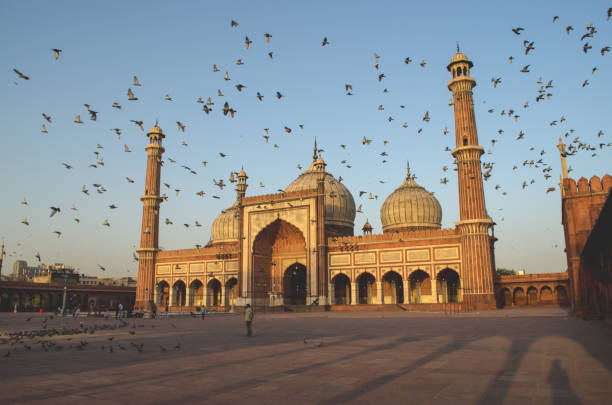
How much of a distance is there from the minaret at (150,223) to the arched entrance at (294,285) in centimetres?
1466

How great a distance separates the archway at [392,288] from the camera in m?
40.9

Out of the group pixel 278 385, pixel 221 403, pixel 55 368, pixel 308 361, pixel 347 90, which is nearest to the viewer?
pixel 221 403

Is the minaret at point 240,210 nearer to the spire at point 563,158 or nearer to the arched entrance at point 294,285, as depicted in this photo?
the arched entrance at point 294,285

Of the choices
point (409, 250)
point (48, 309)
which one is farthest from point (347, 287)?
point (48, 309)

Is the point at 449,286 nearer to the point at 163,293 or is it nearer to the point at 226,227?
the point at 226,227

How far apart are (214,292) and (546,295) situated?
105 ft

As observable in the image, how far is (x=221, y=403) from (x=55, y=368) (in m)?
4.10

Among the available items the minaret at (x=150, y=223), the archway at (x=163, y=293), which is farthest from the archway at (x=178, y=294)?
the minaret at (x=150, y=223)

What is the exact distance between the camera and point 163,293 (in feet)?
172

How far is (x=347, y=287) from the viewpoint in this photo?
4309 cm

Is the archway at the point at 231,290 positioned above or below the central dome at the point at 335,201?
below

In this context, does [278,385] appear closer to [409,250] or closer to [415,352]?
[415,352]

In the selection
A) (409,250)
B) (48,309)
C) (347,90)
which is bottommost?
(48,309)

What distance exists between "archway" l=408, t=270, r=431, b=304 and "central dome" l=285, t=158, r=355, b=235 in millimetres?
10540
